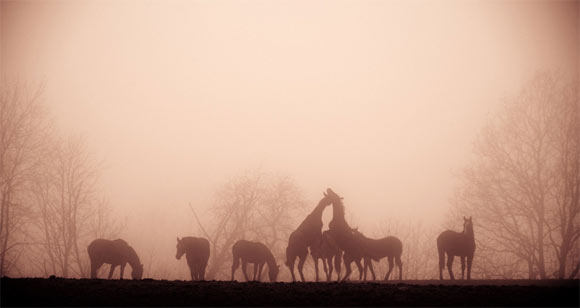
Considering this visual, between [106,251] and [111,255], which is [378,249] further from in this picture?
[106,251]

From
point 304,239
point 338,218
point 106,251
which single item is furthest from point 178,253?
point 338,218

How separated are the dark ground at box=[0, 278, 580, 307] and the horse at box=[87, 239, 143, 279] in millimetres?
9234

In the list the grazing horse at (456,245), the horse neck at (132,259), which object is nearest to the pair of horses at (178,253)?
the horse neck at (132,259)

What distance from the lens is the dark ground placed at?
34.7 feet

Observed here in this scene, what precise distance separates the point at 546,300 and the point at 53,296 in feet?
33.0

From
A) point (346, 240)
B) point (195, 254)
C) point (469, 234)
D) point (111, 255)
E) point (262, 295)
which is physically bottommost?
point (262, 295)

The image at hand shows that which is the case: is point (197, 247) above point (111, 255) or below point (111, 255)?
above

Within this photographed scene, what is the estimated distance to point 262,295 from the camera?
1141 centimetres

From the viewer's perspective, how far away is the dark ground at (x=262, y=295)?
416 inches

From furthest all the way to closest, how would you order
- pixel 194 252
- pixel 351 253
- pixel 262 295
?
pixel 194 252 < pixel 351 253 < pixel 262 295

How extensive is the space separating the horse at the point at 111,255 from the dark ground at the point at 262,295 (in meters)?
9.23

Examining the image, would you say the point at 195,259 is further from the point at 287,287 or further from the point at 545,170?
the point at 545,170

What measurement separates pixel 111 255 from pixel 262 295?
507 inches

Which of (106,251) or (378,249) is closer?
(378,249)
